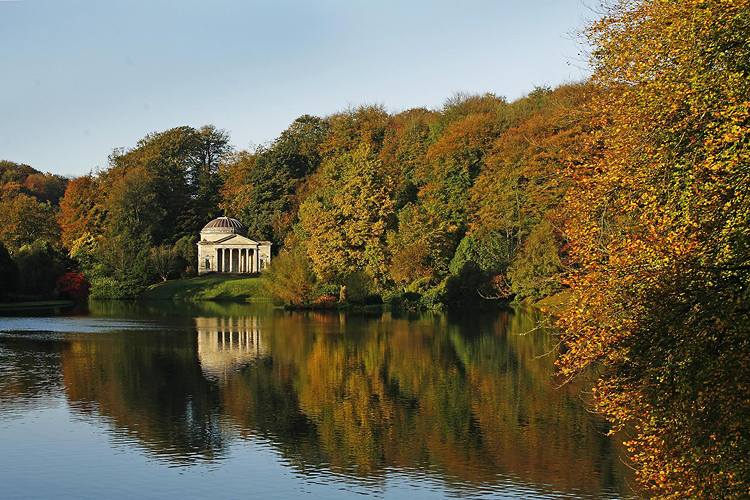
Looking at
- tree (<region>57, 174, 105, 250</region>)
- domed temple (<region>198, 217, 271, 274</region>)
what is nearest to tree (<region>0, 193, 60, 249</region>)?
tree (<region>57, 174, 105, 250</region>)

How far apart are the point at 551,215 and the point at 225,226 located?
169 ft

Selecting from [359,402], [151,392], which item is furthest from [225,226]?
[359,402]

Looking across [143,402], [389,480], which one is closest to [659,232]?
[389,480]

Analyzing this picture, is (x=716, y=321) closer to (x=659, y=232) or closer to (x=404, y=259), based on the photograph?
(x=659, y=232)

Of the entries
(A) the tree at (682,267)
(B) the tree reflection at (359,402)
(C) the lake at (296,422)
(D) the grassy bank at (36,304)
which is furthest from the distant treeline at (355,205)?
(A) the tree at (682,267)

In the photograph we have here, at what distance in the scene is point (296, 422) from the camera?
19516mm

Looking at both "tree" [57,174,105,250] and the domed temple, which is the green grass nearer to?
the domed temple

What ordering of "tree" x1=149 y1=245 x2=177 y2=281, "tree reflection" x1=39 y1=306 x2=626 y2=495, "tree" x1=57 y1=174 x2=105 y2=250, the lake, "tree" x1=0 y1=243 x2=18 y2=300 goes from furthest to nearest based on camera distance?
"tree" x1=57 y1=174 x2=105 y2=250
"tree" x1=149 y1=245 x2=177 y2=281
"tree" x1=0 y1=243 x2=18 y2=300
"tree reflection" x1=39 y1=306 x2=626 y2=495
the lake

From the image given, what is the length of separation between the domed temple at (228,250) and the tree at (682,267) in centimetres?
7753

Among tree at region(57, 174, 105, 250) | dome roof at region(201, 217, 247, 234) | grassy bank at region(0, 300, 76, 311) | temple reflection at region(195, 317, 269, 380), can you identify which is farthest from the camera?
dome roof at region(201, 217, 247, 234)

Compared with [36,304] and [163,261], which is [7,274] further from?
[163,261]

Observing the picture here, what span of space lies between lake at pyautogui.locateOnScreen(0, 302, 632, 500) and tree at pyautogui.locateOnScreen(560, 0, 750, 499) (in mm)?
4047

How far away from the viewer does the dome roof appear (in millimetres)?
90000

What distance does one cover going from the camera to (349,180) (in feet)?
192
